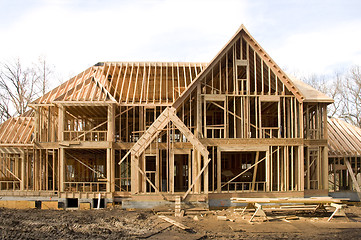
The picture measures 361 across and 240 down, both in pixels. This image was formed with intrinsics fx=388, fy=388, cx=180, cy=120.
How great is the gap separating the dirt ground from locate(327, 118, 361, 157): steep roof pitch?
7.30 m

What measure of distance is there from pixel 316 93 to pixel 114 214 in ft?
54.7

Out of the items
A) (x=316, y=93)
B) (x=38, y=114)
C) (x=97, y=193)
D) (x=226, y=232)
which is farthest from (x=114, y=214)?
(x=316, y=93)

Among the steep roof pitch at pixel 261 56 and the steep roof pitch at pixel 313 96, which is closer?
the steep roof pitch at pixel 261 56

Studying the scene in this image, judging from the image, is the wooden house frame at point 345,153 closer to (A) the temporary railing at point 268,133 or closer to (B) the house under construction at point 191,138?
(B) the house under construction at point 191,138

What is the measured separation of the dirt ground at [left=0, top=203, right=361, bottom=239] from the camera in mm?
17047

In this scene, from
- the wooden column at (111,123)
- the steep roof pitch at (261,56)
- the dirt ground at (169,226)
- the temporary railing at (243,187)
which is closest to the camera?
the dirt ground at (169,226)

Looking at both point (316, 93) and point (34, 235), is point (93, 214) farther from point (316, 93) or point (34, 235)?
point (316, 93)

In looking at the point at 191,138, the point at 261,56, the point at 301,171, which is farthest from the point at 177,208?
the point at 261,56

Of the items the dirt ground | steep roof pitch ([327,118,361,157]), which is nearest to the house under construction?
steep roof pitch ([327,118,361,157])

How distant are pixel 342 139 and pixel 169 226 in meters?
19.0

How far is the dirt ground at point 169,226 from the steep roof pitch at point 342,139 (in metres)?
7.30

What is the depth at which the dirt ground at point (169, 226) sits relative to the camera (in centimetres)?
1705

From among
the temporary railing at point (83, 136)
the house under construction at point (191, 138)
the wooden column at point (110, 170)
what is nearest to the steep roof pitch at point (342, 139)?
the house under construction at point (191, 138)

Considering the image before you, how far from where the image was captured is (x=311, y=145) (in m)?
27.6
